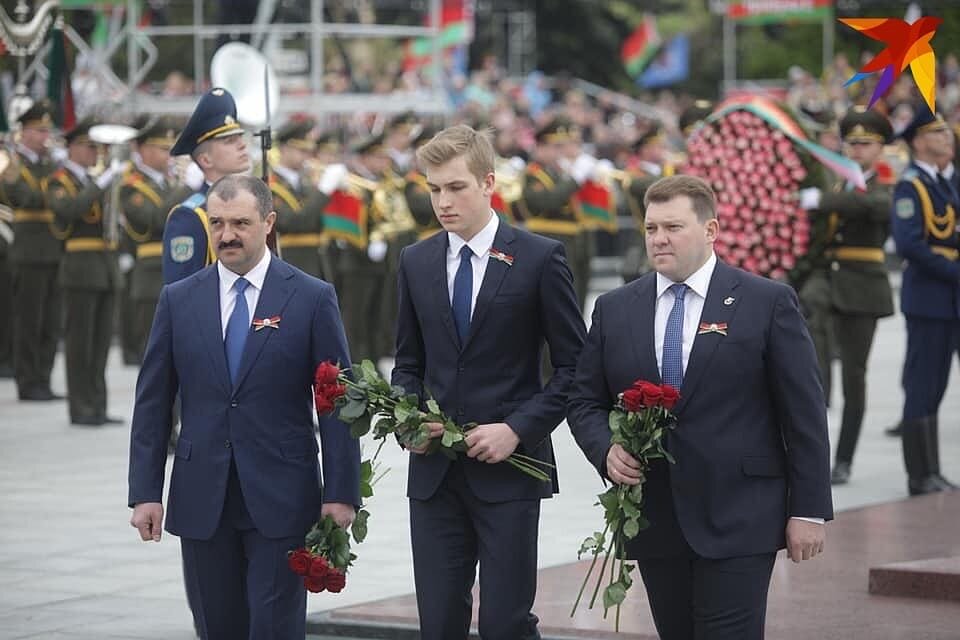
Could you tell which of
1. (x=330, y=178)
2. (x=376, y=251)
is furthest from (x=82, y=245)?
(x=376, y=251)

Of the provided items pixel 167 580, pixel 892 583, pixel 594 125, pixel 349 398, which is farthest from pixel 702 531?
pixel 594 125

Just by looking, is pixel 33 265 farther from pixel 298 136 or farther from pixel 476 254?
pixel 476 254

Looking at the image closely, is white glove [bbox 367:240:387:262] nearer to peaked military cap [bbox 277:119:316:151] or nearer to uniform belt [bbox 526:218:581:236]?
uniform belt [bbox 526:218:581:236]

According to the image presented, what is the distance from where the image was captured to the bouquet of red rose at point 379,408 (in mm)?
5648

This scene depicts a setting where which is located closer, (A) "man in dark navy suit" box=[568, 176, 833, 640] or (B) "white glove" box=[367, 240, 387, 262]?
(A) "man in dark navy suit" box=[568, 176, 833, 640]

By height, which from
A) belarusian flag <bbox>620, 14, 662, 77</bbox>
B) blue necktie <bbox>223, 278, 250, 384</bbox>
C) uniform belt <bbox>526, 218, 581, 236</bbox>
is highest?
belarusian flag <bbox>620, 14, 662, 77</bbox>

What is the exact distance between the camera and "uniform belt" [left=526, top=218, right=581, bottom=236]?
18516mm

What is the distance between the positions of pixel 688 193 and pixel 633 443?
0.74m

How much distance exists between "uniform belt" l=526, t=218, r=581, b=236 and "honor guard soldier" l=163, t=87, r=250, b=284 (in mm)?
10525

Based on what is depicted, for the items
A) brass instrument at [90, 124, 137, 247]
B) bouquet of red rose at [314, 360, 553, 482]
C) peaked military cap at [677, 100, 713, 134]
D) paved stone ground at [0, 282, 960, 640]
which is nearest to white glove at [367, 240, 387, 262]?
brass instrument at [90, 124, 137, 247]

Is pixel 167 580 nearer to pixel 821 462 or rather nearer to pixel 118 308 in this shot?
pixel 821 462

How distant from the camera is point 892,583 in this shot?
816 cm

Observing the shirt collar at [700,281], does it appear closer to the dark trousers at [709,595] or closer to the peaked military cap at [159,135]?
the dark trousers at [709,595]

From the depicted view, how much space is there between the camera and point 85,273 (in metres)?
15.1
